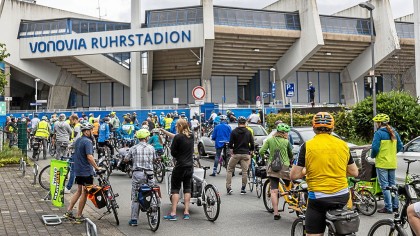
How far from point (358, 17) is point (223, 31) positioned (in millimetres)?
15487

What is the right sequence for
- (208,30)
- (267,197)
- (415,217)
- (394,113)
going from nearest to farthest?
(415,217) → (267,197) → (394,113) → (208,30)

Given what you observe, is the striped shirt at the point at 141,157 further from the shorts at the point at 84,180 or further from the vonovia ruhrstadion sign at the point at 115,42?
the vonovia ruhrstadion sign at the point at 115,42

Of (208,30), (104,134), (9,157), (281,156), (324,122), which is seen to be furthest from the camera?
(208,30)

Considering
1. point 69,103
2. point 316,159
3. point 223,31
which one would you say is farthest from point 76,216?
point 69,103

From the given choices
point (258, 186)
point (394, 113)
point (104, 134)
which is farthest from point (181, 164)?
point (394, 113)

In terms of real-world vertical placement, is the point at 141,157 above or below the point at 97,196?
above

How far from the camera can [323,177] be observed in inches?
185

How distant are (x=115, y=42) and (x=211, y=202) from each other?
3623 centimetres

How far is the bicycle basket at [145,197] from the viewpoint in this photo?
811 cm

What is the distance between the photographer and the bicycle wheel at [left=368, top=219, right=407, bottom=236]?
4.97 m

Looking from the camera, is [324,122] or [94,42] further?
[94,42]

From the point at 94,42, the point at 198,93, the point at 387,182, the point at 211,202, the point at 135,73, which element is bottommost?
the point at 211,202

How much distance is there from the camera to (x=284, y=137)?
9.27m

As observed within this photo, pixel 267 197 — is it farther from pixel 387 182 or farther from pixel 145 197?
pixel 145 197
